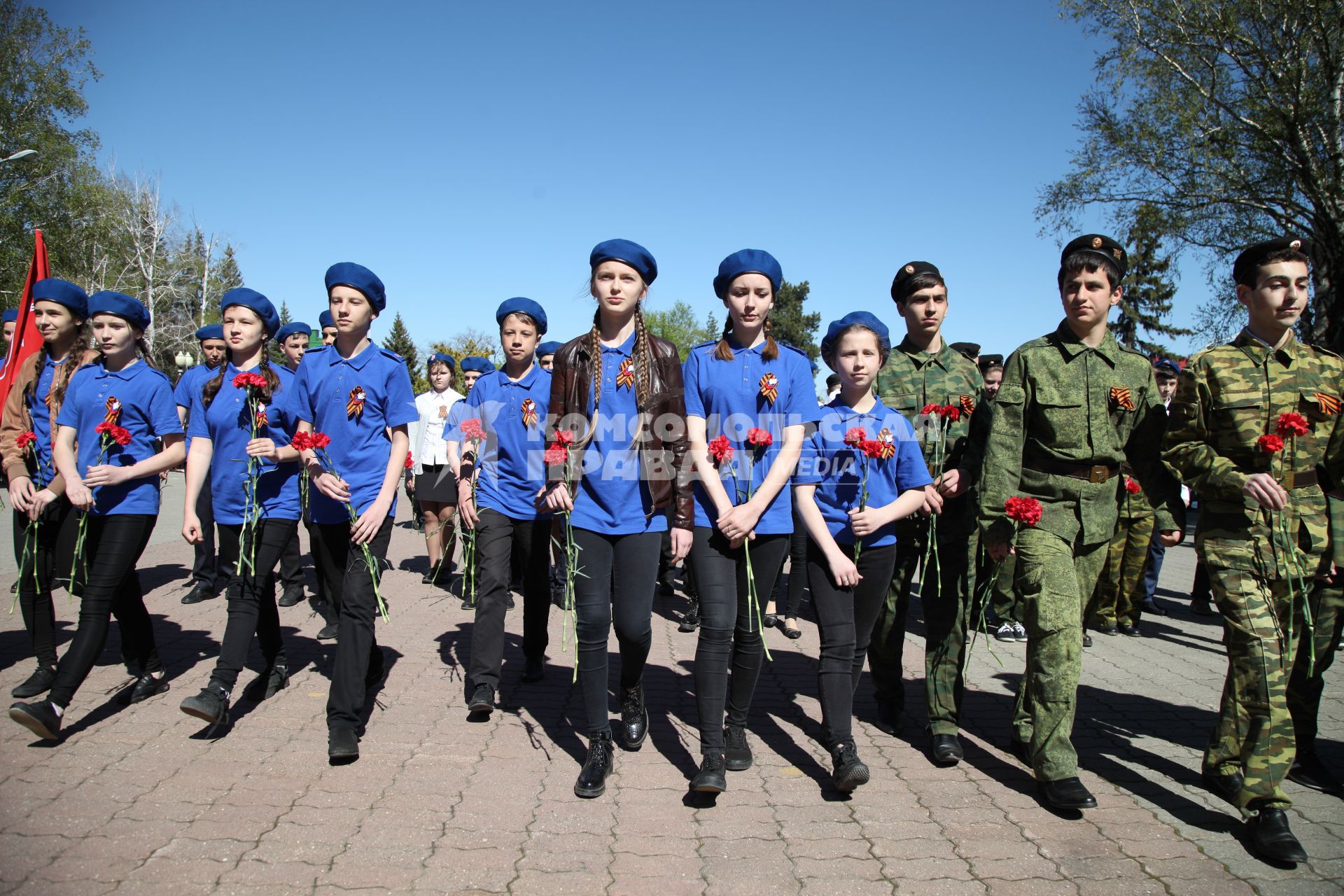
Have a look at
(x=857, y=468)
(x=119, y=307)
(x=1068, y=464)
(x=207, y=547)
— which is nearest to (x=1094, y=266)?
(x=1068, y=464)

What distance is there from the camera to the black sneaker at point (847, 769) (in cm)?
341

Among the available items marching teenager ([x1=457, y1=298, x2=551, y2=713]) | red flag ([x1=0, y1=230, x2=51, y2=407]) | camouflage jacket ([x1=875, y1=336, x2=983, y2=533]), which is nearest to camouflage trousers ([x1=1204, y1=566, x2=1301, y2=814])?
camouflage jacket ([x1=875, y1=336, x2=983, y2=533])

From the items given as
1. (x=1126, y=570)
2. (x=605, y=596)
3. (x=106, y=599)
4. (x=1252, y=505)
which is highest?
(x=1252, y=505)

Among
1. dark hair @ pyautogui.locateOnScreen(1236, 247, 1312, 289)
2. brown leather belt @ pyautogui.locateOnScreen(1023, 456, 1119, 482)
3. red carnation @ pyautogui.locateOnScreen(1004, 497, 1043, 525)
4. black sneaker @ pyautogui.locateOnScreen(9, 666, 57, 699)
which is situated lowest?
black sneaker @ pyautogui.locateOnScreen(9, 666, 57, 699)

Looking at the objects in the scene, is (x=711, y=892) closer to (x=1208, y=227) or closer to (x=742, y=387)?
(x=742, y=387)

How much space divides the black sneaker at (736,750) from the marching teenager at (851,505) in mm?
379

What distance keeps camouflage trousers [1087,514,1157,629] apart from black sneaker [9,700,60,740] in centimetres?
706

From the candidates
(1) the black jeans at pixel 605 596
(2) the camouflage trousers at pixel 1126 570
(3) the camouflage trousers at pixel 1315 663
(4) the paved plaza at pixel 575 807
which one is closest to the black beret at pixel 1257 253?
(3) the camouflage trousers at pixel 1315 663

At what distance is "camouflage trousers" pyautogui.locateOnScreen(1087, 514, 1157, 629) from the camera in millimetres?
6871

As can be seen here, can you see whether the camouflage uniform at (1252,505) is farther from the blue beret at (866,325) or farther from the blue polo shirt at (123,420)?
the blue polo shirt at (123,420)

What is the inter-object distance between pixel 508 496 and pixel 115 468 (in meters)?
2.01

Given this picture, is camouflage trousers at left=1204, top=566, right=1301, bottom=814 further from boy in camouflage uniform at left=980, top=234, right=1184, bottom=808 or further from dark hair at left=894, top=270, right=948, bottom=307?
dark hair at left=894, top=270, right=948, bottom=307

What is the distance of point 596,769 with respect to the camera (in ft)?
11.7

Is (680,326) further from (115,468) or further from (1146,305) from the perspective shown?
(115,468)
